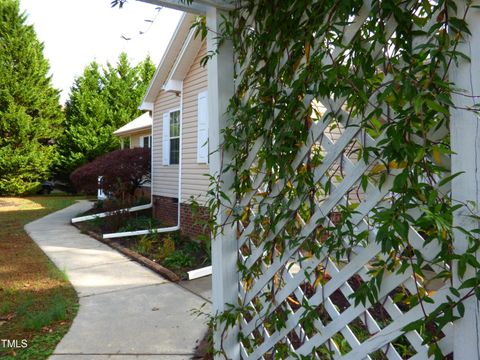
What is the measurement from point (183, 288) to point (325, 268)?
378 cm

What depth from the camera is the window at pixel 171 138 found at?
34.2 ft

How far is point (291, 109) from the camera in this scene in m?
1.78

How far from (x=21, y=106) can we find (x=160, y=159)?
1356 cm

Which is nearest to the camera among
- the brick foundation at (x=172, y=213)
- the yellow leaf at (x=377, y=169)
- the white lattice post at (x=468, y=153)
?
the white lattice post at (x=468, y=153)

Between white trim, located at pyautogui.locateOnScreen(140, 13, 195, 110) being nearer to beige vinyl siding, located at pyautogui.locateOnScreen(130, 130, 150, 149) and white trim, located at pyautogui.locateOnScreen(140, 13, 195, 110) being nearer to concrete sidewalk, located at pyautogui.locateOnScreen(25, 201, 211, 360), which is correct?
beige vinyl siding, located at pyautogui.locateOnScreen(130, 130, 150, 149)

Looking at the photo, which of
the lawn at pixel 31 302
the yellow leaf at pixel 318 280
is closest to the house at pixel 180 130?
the lawn at pixel 31 302

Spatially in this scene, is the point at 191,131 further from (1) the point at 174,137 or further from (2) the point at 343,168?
(2) the point at 343,168

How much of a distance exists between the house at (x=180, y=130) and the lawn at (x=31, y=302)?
2.54m

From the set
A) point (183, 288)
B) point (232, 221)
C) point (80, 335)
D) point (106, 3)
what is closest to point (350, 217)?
point (232, 221)

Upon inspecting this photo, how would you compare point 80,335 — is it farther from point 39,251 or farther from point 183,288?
point 39,251

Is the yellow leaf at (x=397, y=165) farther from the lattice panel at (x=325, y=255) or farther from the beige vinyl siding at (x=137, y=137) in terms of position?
the beige vinyl siding at (x=137, y=137)

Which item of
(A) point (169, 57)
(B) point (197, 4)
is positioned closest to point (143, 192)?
(A) point (169, 57)

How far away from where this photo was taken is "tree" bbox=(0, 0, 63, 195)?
20.3 m

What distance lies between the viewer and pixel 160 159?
11.2 m
